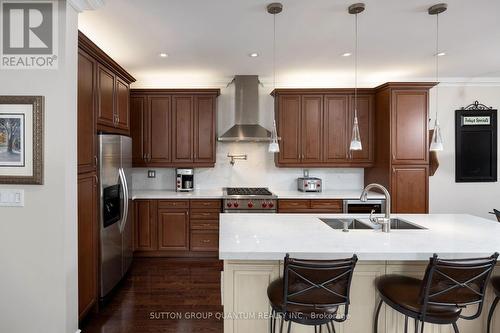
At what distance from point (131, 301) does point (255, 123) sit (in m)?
2.79

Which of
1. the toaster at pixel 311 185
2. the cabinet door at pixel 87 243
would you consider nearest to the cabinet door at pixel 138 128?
the cabinet door at pixel 87 243

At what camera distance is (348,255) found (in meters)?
1.63

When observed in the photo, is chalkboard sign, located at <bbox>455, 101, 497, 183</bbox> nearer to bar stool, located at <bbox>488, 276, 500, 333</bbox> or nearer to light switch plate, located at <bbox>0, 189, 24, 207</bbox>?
bar stool, located at <bbox>488, 276, 500, 333</bbox>

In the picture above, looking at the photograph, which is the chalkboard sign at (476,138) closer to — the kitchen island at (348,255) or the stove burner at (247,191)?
the kitchen island at (348,255)

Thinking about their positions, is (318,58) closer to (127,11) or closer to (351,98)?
(351,98)

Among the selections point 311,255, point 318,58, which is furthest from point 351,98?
point 311,255

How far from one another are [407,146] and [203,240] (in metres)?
3.08

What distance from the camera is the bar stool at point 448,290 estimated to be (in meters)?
1.49

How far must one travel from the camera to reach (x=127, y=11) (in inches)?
94.0

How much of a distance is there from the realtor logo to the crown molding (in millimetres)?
124

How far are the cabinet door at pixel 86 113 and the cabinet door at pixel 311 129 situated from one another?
277 cm

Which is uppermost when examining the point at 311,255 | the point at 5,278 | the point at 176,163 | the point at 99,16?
the point at 99,16

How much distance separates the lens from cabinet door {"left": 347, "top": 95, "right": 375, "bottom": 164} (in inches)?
164

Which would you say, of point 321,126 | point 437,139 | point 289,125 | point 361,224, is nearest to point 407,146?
point 321,126
